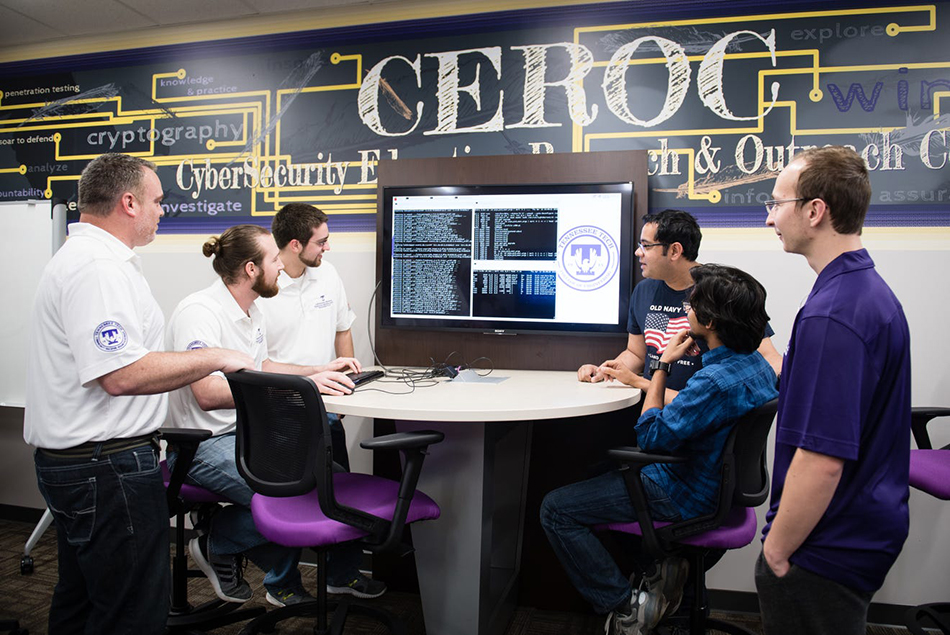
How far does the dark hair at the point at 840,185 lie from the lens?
4.26 feet

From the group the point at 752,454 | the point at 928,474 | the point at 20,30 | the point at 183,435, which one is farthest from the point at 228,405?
the point at 20,30

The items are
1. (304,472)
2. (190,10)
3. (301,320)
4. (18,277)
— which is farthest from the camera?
(18,277)

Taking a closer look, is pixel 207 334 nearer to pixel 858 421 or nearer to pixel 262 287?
pixel 262 287

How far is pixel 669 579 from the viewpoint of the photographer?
7.03 ft

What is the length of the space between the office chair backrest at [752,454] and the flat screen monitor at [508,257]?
0.86 metres

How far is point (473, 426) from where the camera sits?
83.8 inches

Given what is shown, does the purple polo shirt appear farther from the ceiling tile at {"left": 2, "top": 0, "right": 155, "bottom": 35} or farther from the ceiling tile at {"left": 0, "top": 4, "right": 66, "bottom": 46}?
the ceiling tile at {"left": 0, "top": 4, "right": 66, "bottom": 46}

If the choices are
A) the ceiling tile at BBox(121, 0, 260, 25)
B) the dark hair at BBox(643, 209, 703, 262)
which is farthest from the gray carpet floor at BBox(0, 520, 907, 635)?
the ceiling tile at BBox(121, 0, 260, 25)

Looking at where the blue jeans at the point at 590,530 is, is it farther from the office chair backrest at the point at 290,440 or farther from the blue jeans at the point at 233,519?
the blue jeans at the point at 233,519

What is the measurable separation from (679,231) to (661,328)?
378 mm

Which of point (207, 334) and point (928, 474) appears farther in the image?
point (207, 334)

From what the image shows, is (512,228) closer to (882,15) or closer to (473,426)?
(473,426)

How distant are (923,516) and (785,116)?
1.78 meters

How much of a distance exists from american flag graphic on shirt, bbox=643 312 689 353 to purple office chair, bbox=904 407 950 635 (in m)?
0.91
